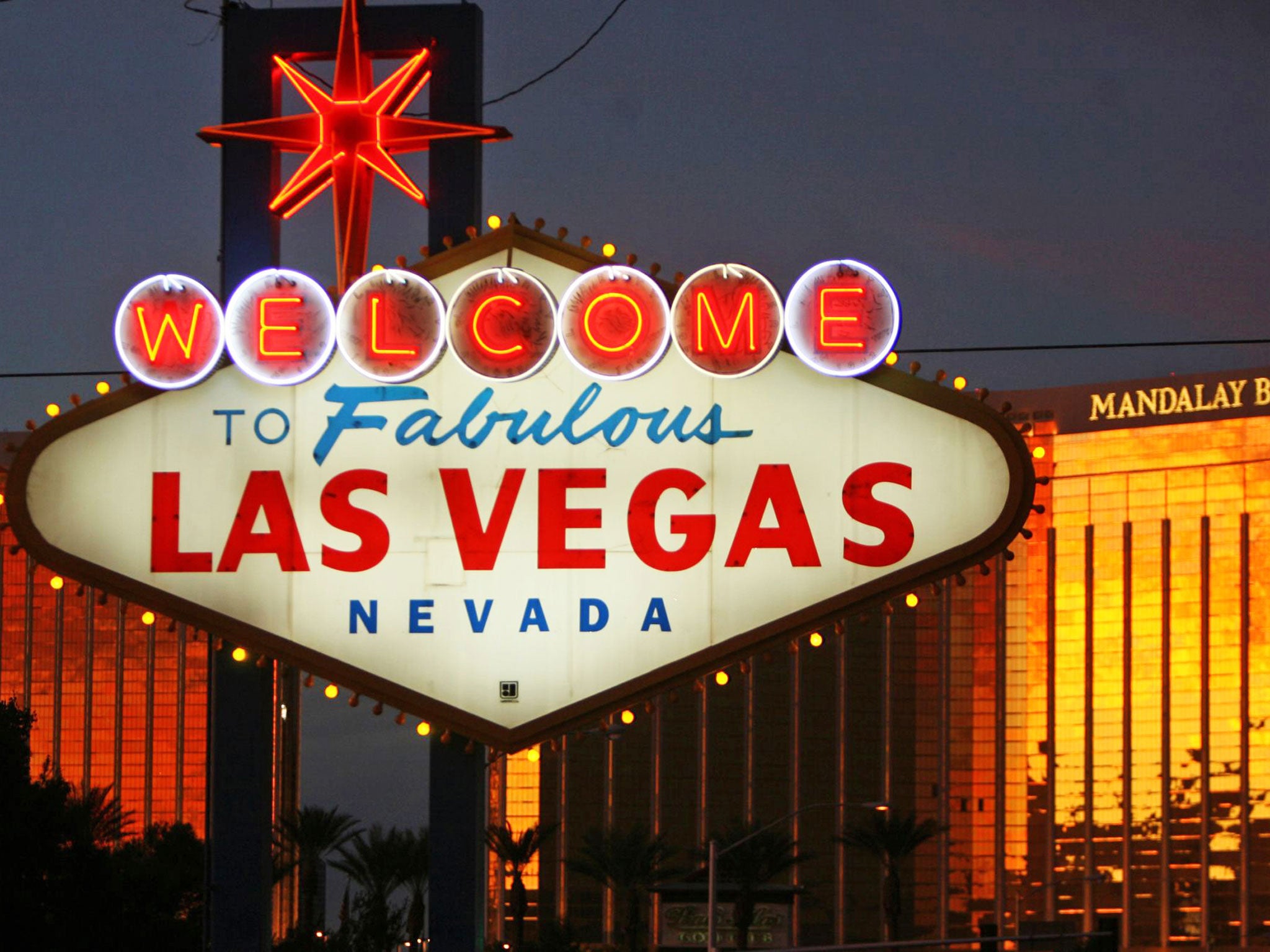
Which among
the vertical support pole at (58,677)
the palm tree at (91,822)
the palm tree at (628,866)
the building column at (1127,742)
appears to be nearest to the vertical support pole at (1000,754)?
the building column at (1127,742)

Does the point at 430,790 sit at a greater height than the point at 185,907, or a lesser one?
greater

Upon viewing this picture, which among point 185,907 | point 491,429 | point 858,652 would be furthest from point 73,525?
point 858,652

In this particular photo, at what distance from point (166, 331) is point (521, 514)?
12.4 ft

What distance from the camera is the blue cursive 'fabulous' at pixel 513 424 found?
19.8 metres

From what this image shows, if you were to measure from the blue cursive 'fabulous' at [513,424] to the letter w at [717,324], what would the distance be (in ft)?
1.92

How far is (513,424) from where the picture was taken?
1998 cm

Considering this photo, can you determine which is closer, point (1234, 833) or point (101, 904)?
point (101, 904)

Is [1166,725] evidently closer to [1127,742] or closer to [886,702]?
[1127,742]

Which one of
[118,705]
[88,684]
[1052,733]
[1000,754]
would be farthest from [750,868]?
[88,684]

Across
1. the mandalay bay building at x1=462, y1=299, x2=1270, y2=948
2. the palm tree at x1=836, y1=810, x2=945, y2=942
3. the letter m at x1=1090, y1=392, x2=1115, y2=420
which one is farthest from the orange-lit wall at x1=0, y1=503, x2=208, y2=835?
the letter m at x1=1090, y1=392, x2=1115, y2=420

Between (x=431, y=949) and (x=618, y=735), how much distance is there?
665 centimetres

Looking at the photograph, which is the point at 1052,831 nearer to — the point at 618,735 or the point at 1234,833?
the point at 1234,833

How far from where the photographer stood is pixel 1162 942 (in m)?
143

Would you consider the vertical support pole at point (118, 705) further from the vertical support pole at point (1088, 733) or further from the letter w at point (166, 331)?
the letter w at point (166, 331)
